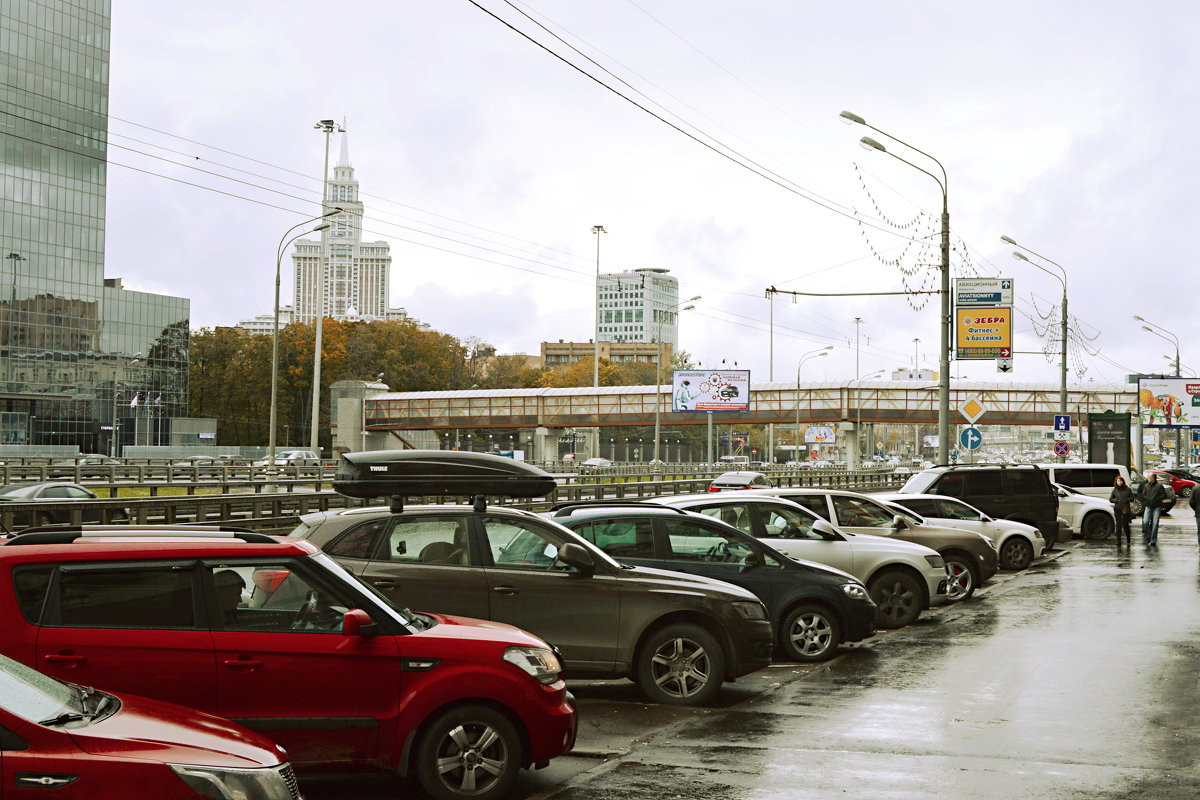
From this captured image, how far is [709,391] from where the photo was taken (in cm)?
6894

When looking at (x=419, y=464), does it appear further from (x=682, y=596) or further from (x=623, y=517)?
(x=682, y=596)

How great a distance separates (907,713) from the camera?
9.30 meters

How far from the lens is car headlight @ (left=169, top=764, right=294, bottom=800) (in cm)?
425

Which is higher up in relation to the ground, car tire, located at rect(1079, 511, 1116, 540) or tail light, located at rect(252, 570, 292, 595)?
tail light, located at rect(252, 570, 292, 595)

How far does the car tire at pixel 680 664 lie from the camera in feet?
31.0

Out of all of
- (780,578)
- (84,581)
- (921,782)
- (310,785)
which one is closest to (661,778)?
(921,782)

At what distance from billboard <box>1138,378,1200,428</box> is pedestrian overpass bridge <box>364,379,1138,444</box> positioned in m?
19.2

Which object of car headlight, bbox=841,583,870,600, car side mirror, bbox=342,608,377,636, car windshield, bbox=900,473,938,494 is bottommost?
car headlight, bbox=841,583,870,600

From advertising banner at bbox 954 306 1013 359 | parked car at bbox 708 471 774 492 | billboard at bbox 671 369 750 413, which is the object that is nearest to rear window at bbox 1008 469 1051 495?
advertising banner at bbox 954 306 1013 359

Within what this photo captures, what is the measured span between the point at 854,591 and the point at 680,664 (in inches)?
119

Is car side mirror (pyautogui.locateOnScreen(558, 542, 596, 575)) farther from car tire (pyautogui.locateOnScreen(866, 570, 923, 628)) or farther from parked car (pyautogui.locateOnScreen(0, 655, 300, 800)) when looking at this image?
car tire (pyautogui.locateOnScreen(866, 570, 923, 628))

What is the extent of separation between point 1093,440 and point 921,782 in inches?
1539

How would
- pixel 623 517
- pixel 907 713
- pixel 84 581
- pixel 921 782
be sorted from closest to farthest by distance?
pixel 84 581 < pixel 921 782 < pixel 907 713 < pixel 623 517

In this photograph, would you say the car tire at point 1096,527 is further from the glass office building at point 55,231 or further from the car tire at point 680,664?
the glass office building at point 55,231
